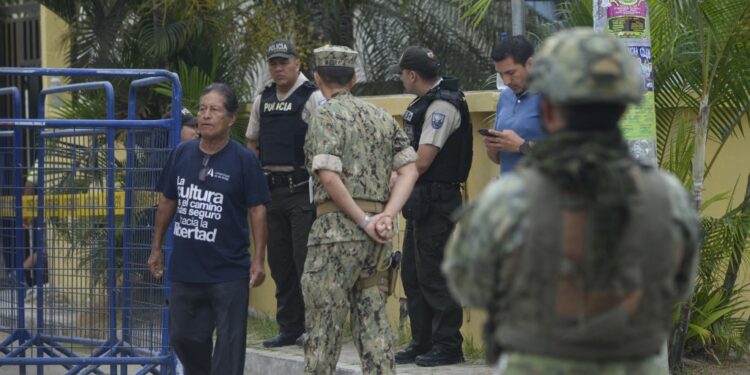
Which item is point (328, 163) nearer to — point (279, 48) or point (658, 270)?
point (279, 48)

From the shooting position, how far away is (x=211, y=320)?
653 centimetres

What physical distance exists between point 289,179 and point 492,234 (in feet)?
17.1

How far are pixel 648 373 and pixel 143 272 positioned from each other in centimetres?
433

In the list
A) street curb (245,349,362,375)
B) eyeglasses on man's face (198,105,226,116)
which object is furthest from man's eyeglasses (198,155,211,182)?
street curb (245,349,362,375)

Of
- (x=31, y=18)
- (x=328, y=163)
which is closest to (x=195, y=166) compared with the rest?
(x=328, y=163)

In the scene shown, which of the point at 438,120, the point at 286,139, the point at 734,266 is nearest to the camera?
the point at 734,266

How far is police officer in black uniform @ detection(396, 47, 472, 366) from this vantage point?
297 inches

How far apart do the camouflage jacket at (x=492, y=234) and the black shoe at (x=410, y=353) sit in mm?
4636

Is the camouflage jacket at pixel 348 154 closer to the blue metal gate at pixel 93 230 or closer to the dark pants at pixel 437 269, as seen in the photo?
the blue metal gate at pixel 93 230

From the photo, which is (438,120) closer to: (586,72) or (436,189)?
(436,189)

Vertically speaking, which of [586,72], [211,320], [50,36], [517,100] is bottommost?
[211,320]

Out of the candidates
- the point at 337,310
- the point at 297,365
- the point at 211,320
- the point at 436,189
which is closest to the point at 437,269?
the point at 436,189

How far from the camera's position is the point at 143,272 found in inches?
278

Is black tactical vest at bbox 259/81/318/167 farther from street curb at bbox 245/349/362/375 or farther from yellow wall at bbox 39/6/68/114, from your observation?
yellow wall at bbox 39/6/68/114
